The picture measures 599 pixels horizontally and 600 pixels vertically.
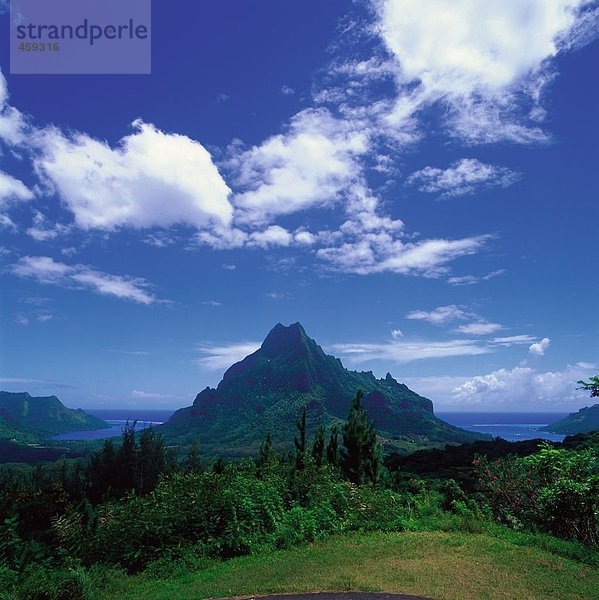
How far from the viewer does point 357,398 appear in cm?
2566

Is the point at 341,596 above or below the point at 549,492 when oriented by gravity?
below

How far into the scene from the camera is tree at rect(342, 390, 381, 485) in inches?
952

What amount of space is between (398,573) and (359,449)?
1556 centimetres

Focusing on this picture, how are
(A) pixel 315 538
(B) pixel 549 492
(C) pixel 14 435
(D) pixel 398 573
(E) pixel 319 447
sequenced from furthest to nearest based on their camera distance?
(C) pixel 14 435 → (E) pixel 319 447 → (A) pixel 315 538 → (B) pixel 549 492 → (D) pixel 398 573

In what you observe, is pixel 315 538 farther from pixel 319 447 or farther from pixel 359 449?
pixel 319 447

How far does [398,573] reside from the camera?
9.15 m

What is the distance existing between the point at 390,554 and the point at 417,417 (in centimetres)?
18030

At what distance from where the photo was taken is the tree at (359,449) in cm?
2418

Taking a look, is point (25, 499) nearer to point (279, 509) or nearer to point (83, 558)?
point (83, 558)

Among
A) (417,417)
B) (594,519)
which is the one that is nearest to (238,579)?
(594,519)

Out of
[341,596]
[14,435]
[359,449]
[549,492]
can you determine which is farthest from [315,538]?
[14,435]

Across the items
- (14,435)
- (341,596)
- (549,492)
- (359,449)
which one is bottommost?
(14,435)

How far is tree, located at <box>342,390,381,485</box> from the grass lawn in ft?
42.3

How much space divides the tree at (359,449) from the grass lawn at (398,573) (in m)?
12.9
